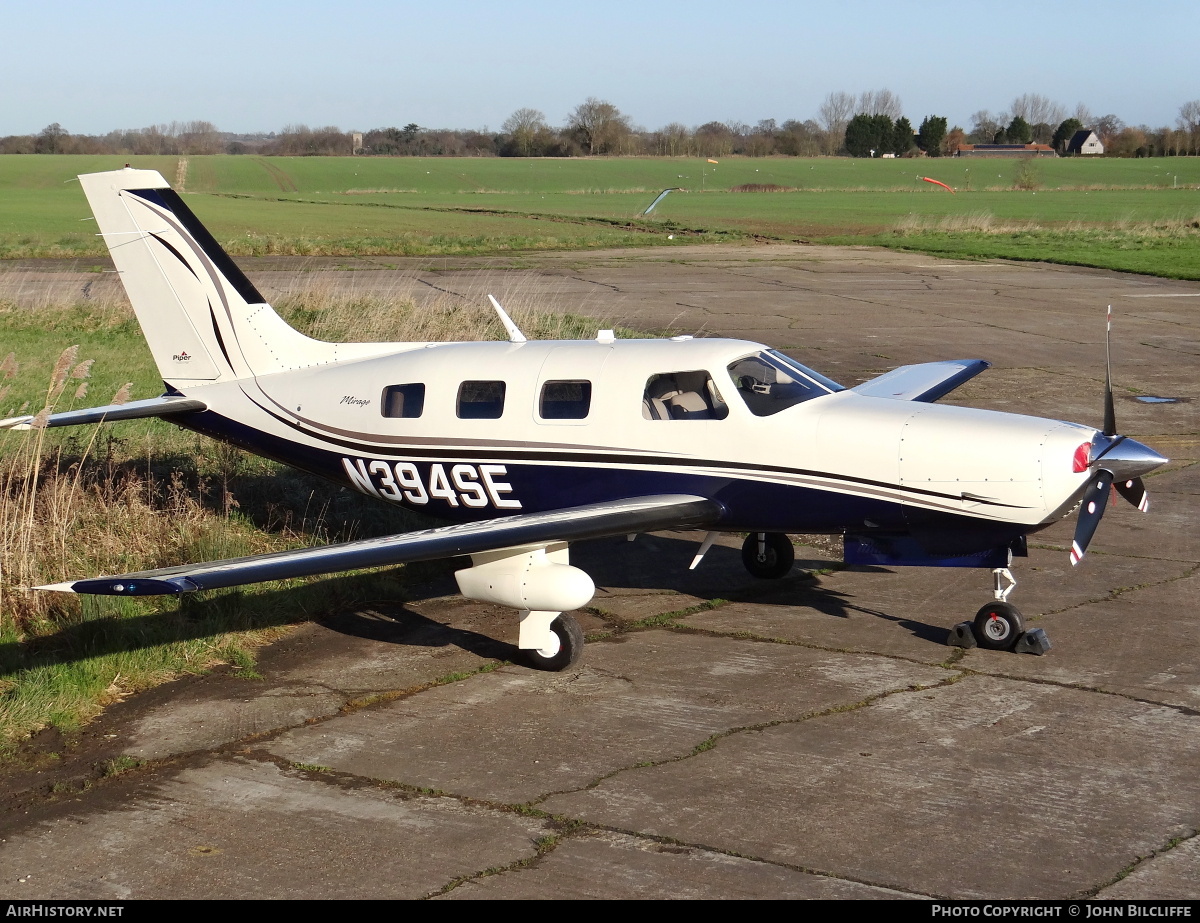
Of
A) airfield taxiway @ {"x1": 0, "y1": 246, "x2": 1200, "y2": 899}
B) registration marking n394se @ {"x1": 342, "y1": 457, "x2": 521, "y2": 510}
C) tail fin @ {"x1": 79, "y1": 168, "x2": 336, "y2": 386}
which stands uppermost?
tail fin @ {"x1": 79, "y1": 168, "x2": 336, "y2": 386}

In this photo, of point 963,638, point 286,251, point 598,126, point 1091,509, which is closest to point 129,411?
point 963,638

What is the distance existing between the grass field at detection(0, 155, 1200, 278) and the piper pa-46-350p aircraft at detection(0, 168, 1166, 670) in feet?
114

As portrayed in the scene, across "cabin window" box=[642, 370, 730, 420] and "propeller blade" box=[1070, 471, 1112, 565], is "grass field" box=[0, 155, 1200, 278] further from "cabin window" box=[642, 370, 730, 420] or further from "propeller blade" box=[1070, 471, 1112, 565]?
"cabin window" box=[642, 370, 730, 420]

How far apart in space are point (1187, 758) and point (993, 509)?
7.29 feet

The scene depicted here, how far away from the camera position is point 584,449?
980cm

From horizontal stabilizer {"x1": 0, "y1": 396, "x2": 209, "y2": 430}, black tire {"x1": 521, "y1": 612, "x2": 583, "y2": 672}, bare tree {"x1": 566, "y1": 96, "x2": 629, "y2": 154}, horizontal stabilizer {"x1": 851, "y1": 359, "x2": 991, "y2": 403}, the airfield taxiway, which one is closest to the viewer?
the airfield taxiway

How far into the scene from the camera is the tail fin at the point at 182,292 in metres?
11.7

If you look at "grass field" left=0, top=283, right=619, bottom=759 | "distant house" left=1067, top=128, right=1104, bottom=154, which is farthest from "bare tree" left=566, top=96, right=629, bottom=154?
"grass field" left=0, top=283, right=619, bottom=759

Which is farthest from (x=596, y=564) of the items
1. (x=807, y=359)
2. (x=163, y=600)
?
(x=807, y=359)

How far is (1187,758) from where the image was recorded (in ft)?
23.6

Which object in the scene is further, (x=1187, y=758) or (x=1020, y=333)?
(x=1020, y=333)

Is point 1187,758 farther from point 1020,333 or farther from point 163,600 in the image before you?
point 1020,333

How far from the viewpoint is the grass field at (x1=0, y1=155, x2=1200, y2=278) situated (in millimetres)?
49719
